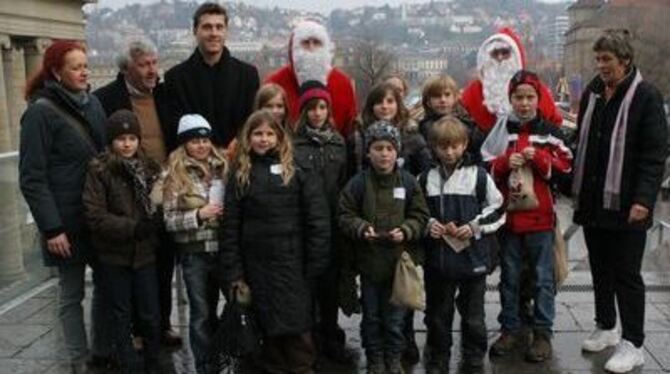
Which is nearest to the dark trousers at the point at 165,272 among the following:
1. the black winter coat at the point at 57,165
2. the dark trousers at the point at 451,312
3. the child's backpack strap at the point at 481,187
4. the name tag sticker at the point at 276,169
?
the black winter coat at the point at 57,165

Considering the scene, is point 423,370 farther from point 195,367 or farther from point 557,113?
point 557,113

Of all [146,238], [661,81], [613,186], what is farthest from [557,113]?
[661,81]

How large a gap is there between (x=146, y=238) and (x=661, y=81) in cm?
5480

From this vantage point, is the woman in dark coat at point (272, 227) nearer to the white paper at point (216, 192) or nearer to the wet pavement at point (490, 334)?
the white paper at point (216, 192)

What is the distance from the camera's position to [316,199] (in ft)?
15.6

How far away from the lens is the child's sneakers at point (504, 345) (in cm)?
536

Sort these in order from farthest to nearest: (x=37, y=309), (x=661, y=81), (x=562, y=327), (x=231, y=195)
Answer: (x=661, y=81) < (x=37, y=309) < (x=562, y=327) < (x=231, y=195)

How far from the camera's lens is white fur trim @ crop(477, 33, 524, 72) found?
5648 mm

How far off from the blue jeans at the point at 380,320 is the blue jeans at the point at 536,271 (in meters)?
0.82

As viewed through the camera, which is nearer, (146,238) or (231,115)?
(146,238)

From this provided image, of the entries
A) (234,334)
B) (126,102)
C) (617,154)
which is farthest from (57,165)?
(617,154)

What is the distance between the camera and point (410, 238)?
4.71 meters

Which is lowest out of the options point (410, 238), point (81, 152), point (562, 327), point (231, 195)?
point (562, 327)

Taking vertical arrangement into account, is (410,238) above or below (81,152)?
below
